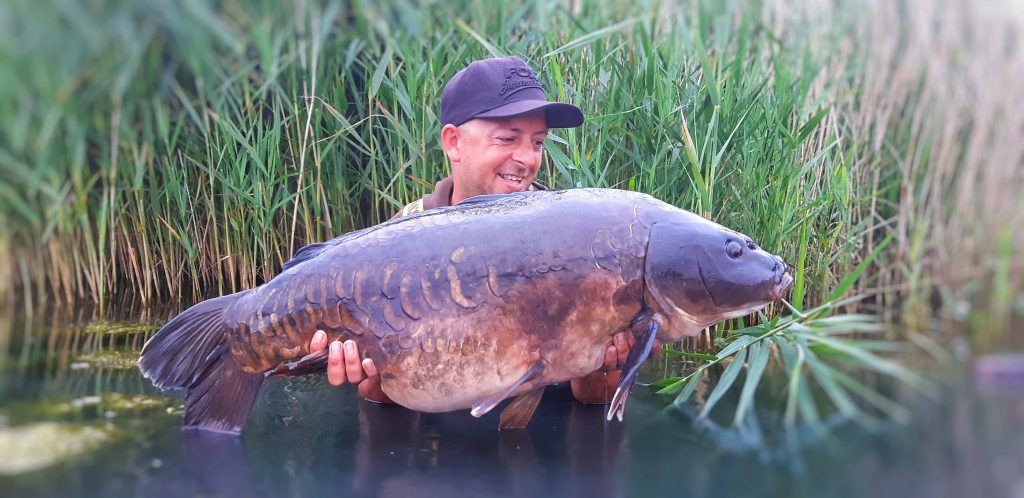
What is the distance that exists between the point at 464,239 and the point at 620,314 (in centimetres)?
43

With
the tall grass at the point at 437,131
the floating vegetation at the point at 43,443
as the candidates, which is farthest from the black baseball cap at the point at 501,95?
the floating vegetation at the point at 43,443

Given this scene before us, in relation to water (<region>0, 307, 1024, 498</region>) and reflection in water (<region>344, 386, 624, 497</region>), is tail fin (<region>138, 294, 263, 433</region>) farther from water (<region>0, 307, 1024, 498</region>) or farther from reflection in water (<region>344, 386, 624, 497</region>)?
reflection in water (<region>344, 386, 624, 497</region>)

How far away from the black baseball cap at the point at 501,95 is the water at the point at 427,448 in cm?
96

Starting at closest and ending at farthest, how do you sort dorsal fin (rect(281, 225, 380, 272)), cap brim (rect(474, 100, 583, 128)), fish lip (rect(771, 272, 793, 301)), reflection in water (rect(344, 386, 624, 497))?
reflection in water (rect(344, 386, 624, 497)) → fish lip (rect(771, 272, 793, 301)) → dorsal fin (rect(281, 225, 380, 272)) → cap brim (rect(474, 100, 583, 128))

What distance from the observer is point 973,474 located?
153 cm

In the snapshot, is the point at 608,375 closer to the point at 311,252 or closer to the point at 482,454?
the point at 482,454

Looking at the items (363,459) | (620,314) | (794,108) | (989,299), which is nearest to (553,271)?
(620,314)

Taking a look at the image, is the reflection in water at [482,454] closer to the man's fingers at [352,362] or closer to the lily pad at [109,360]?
the man's fingers at [352,362]

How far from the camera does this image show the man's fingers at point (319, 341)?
7.62ft

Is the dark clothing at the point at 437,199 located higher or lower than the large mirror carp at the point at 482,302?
higher

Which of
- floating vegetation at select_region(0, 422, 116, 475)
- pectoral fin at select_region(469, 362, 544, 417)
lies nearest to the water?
floating vegetation at select_region(0, 422, 116, 475)

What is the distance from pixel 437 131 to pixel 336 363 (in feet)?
4.70

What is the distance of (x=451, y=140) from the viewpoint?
3227mm

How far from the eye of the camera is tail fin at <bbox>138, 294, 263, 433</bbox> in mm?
2352
